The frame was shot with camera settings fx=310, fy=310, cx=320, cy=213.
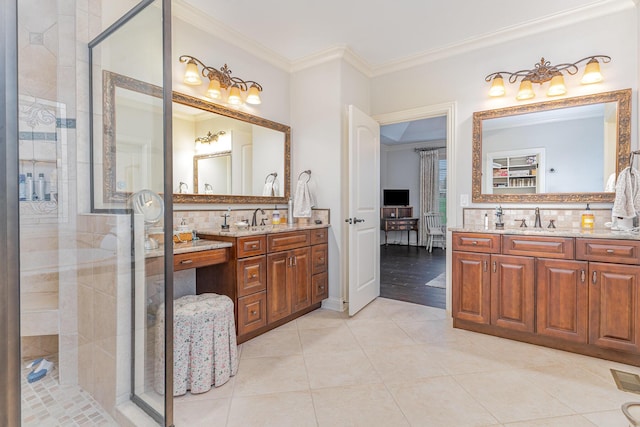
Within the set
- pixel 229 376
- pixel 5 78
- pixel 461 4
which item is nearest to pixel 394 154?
pixel 461 4

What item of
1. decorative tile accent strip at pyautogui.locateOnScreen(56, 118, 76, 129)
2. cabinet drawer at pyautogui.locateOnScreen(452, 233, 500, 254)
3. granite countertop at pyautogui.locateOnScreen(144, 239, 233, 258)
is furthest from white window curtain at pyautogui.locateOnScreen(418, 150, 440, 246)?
decorative tile accent strip at pyautogui.locateOnScreen(56, 118, 76, 129)

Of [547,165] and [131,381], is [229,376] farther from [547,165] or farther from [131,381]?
[547,165]

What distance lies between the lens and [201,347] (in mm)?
1821

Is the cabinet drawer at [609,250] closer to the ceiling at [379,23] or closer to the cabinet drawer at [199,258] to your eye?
the ceiling at [379,23]

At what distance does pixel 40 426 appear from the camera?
4.39 feet

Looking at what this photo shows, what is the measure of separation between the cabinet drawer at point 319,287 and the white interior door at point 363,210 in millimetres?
353

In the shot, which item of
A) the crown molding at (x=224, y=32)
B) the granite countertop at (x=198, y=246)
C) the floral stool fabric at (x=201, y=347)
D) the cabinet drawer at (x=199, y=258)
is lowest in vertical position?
the floral stool fabric at (x=201, y=347)

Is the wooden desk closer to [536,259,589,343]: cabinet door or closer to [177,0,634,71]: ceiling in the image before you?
[177,0,634,71]: ceiling

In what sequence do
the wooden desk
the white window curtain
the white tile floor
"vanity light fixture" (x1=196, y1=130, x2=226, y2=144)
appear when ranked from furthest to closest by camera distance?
the white window curtain → the wooden desk → "vanity light fixture" (x1=196, y1=130, x2=226, y2=144) → the white tile floor

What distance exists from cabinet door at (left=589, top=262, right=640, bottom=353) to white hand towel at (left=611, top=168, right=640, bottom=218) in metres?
0.45

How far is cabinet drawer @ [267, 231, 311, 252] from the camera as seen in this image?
2638 mm

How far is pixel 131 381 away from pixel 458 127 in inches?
130

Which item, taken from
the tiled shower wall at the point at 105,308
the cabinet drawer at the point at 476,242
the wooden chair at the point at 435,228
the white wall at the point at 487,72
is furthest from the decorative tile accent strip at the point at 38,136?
the wooden chair at the point at 435,228

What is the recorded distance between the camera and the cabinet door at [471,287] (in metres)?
2.58
